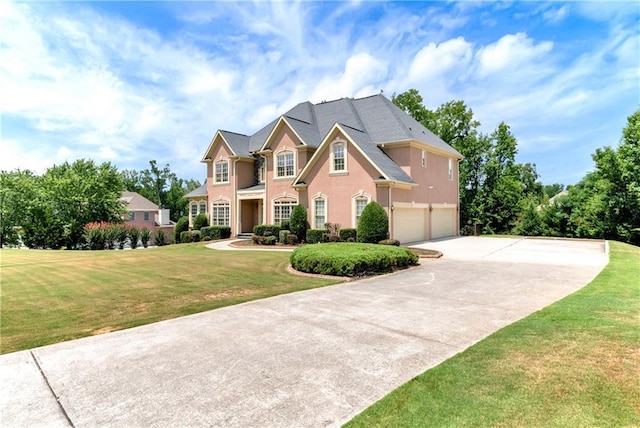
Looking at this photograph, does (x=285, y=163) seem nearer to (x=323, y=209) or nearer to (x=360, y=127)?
(x=323, y=209)

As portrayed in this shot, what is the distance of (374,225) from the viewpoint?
806 inches

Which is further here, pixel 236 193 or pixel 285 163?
pixel 236 193

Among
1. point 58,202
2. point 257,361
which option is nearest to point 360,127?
point 257,361

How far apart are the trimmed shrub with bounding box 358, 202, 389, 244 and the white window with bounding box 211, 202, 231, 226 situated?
47.3 feet

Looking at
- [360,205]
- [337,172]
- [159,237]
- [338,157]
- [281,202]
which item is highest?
[338,157]

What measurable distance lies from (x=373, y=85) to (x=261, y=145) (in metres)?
14.1

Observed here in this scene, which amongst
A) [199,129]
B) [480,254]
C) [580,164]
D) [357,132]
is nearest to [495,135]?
[580,164]

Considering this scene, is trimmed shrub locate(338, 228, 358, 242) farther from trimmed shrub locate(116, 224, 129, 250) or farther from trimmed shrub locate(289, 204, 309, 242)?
trimmed shrub locate(116, 224, 129, 250)

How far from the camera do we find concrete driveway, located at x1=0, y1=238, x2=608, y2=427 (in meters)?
3.83

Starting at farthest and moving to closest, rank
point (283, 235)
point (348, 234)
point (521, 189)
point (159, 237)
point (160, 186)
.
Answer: point (160, 186) → point (521, 189) → point (159, 237) → point (283, 235) → point (348, 234)

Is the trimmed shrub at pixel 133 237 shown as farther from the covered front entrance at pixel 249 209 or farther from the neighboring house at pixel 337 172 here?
the covered front entrance at pixel 249 209

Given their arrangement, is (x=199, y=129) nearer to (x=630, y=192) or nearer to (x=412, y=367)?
(x=412, y=367)

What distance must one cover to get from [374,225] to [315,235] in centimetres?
421

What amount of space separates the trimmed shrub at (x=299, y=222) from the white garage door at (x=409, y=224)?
5975mm
